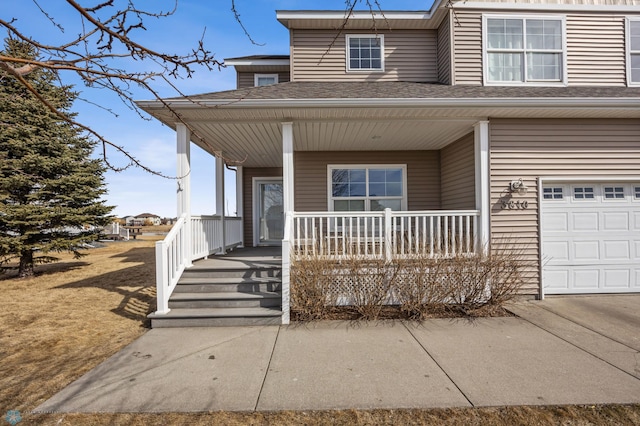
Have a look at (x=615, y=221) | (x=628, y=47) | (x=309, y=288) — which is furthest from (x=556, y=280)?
(x=628, y=47)

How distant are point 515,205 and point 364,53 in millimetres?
5111

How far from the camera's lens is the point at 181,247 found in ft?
17.2

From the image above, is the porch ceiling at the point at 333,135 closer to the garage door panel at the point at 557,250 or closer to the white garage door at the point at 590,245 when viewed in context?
the white garage door at the point at 590,245

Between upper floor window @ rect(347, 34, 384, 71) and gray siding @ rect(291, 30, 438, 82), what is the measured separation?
0.14 m

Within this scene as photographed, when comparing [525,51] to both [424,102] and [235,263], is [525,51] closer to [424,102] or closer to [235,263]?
[424,102]

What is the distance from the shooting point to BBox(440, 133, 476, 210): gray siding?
634cm

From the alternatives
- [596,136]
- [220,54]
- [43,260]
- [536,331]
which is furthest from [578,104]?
[43,260]

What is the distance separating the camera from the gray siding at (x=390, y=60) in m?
7.86

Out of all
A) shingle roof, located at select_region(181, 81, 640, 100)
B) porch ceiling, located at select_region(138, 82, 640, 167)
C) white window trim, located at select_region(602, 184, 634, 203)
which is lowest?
Answer: white window trim, located at select_region(602, 184, 634, 203)

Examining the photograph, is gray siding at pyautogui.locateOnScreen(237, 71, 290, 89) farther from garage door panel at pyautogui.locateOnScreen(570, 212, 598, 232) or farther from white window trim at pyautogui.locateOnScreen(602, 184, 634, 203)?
white window trim at pyautogui.locateOnScreen(602, 184, 634, 203)

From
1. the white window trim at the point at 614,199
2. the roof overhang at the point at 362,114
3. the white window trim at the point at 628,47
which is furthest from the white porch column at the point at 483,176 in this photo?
the white window trim at the point at 628,47

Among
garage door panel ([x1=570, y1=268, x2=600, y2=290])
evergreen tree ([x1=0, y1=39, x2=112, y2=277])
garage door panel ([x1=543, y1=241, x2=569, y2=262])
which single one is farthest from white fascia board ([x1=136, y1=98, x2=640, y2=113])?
evergreen tree ([x1=0, y1=39, x2=112, y2=277])

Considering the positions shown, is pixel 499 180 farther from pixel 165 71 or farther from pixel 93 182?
pixel 93 182

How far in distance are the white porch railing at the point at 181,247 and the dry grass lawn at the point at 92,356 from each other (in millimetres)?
686
